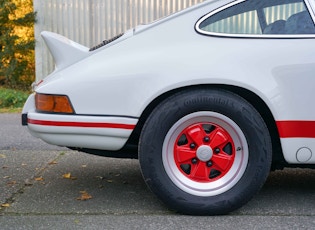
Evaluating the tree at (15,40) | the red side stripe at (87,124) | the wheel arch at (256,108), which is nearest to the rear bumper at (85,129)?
the red side stripe at (87,124)

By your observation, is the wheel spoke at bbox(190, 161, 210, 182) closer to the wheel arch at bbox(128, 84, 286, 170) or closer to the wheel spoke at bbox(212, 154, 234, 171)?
the wheel spoke at bbox(212, 154, 234, 171)

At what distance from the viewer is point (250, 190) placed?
3234 millimetres

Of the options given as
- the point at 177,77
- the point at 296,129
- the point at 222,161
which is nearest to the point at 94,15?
the point at 177,77

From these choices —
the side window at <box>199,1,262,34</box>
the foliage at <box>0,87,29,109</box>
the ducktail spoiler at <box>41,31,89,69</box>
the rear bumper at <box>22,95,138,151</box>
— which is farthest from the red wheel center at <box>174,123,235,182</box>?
the foliage at <box>0,87,29,109</box>

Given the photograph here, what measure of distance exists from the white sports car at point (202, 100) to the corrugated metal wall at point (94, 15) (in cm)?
569

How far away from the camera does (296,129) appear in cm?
318

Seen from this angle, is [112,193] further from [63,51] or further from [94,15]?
[94,15]

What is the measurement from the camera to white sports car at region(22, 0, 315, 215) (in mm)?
3152

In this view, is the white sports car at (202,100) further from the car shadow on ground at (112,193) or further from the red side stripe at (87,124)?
the car shadow on ground at (112,193)

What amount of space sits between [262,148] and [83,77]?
1314mm

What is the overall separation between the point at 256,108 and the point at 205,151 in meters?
0.48

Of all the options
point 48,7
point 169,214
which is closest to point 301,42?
point 169,214

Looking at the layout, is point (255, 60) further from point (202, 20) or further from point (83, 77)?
point (83, 77)

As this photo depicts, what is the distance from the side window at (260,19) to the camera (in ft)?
10.7
